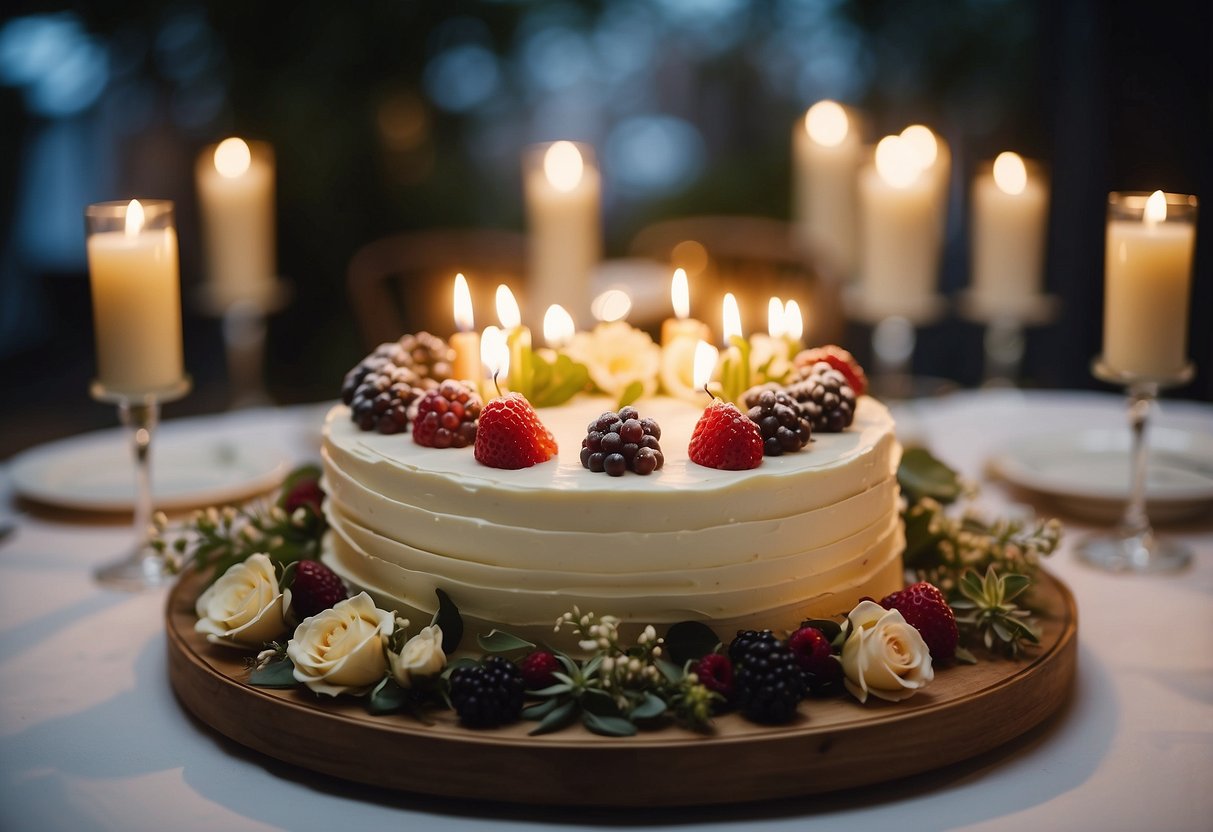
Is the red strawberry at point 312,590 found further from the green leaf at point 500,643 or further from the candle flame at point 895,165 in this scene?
the candle flame at point 895,165

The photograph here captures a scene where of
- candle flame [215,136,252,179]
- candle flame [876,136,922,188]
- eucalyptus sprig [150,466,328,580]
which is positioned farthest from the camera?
candle flame [215,136,252,179]

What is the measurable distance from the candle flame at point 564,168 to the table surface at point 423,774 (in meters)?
1.65

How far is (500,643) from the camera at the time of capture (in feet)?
5.27

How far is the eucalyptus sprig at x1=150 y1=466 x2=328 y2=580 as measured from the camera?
6.59 ft

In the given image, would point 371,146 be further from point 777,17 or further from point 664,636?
point 664,636

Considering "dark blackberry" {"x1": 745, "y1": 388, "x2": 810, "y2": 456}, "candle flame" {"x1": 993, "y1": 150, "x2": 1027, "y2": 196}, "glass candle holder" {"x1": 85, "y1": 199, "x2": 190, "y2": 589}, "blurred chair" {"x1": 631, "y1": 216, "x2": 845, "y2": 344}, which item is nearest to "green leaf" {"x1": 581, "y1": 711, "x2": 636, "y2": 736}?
"dark blackberry" {"x1": 745, "y1": 388, "x2": 810, "y2": 456}

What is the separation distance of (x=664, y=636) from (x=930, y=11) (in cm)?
517

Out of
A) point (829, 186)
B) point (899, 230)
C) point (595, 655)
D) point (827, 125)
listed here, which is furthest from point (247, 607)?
point (829, 186)

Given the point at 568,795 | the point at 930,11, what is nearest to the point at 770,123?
the point at 930,11

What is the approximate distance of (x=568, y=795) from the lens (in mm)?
1424

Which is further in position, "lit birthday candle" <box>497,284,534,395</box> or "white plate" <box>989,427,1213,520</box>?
"white plate" <box>989,427,1213,520</box>

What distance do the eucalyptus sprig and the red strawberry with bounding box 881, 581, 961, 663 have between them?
0.97m

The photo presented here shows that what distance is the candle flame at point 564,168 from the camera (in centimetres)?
337

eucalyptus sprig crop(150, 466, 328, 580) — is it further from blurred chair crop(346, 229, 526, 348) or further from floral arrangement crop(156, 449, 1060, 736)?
blurred chair crop(346, 229, 526, 348)
